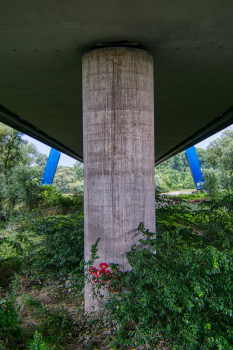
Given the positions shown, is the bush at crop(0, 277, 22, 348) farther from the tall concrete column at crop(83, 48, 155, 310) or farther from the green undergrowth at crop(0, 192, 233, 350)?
the tall concrete column at crop(83, 48, 155, 310)

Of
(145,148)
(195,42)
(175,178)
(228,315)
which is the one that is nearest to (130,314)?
(228,315)

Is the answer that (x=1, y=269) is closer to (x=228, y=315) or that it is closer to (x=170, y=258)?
(x=170, y=258)

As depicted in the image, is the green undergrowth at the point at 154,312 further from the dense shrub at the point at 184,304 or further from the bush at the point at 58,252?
the bush at the point at 58,252

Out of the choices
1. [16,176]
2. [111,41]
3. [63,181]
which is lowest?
[16,176]

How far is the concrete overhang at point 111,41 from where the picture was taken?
150 inches

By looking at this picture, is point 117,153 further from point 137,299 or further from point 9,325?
point 9,325

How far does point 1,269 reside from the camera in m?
6.25

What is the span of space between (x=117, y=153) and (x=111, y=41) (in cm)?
194

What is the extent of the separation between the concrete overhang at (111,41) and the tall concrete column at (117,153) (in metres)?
0.54

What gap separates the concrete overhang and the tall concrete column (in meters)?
0.54

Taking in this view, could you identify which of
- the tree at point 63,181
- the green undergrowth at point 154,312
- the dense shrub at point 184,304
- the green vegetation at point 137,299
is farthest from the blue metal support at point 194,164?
the tree at point 63,181

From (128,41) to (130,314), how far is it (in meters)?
4.20

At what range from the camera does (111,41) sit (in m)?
4.60

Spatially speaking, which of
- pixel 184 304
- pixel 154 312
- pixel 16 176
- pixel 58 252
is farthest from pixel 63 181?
pixel 184 304
